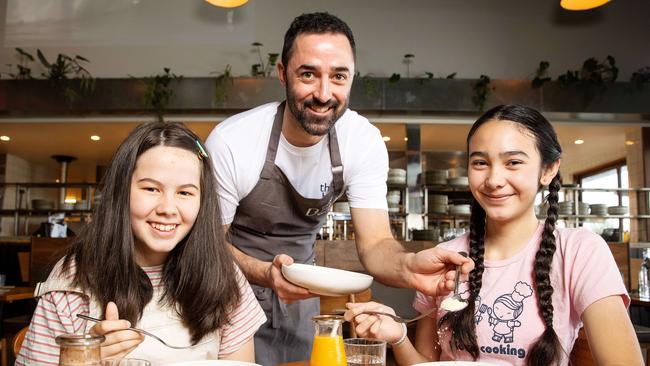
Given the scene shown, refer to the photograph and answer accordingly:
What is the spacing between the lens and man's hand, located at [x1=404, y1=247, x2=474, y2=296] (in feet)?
4.86

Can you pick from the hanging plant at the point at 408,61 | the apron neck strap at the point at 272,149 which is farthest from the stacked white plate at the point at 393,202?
the apron neck strap at the point at 272,149

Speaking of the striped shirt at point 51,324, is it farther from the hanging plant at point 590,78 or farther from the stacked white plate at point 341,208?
the hanging plant at point 590,78

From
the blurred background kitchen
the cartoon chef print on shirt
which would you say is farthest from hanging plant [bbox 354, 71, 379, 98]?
the cartoon chef print on shirt

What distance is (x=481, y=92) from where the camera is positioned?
679cm

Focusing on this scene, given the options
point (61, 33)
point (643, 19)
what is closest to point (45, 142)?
point (61, 33)

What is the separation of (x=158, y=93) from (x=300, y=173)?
5.07 metres

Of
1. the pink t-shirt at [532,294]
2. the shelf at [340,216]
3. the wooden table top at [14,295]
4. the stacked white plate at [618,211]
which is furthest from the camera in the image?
the stacked white plate at [618,211]

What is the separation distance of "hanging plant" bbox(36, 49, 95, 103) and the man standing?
5374 millimetres

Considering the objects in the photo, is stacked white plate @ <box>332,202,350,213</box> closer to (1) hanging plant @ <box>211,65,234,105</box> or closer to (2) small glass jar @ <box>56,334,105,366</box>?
A: (1) hanging plant @ <box>211,65,234,105</box>

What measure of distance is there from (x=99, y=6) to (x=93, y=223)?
6.83 meters

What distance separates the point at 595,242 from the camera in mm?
1653

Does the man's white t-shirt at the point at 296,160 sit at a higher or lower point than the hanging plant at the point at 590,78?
lower

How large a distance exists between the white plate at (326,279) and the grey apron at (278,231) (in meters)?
0.78

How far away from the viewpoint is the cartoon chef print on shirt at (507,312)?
1657 mm
